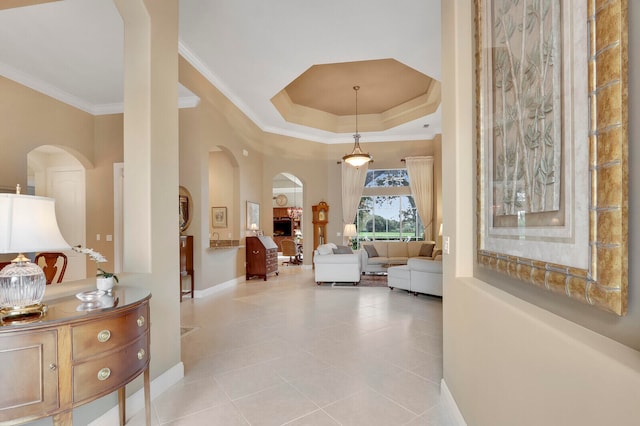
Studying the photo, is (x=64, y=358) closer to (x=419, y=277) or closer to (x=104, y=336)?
(x=104, y=336)

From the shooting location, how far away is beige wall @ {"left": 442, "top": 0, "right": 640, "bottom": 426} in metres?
0.77

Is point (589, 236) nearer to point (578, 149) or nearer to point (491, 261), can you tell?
point (578, 149)

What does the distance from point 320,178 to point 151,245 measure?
756 centimetres

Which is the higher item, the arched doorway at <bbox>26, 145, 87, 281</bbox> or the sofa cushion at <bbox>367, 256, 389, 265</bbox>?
the arched doorway at <bbox>26, 145, 87, 281</bbox>

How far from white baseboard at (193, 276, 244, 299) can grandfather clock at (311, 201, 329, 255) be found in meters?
2.75

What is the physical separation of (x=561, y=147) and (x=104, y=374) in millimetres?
2111

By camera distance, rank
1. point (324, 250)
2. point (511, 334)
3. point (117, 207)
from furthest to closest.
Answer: point (324, 250) → point (117, 207) → point (511, 334)

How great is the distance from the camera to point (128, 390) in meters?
2.29

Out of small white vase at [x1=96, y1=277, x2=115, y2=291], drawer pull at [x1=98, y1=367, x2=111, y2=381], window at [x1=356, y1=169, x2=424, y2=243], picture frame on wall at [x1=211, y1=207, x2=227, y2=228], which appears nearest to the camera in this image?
drawer pull at [x1=98, y1=367, x2=111, y2=381]

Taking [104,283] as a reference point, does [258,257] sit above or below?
below

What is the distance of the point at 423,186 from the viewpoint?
30.7ft

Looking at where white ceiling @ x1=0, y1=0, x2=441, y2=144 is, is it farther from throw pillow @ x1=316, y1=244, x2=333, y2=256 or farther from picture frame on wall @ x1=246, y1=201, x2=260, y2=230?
throw pillow @ x1=316, y1=244, x2=333, y2=256

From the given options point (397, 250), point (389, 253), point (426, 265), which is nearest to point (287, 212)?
point (389, 253)

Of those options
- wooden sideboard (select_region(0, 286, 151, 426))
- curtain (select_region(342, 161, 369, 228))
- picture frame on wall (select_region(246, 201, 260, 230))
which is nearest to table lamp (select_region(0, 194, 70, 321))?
wooden sideboard (select_region(0, 286, 151, 426))
